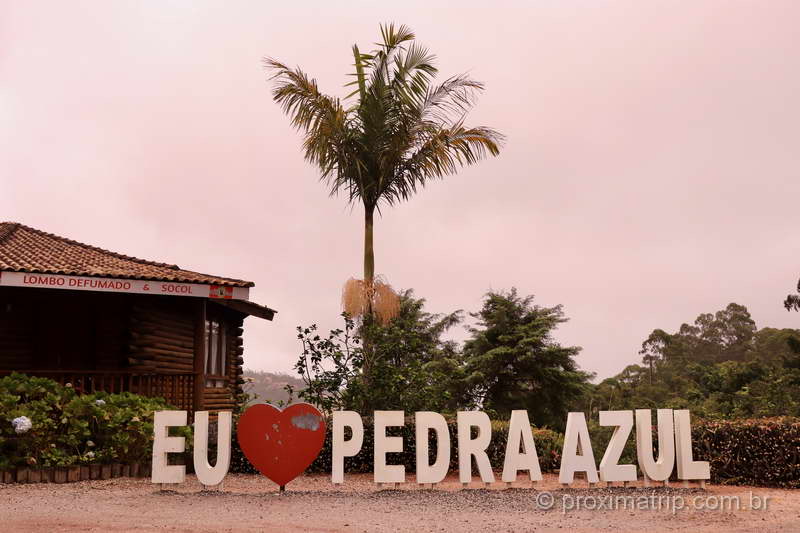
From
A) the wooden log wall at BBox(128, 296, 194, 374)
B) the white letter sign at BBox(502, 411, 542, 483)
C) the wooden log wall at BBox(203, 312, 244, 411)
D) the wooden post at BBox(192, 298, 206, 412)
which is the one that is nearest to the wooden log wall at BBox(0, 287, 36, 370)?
the wooden log wall at BBox(128, 296, 194, 374)

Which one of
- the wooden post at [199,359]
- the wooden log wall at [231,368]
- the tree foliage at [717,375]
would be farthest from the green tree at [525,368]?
the wooden post at [199,359]

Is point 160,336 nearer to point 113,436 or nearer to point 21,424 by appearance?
point 113,436

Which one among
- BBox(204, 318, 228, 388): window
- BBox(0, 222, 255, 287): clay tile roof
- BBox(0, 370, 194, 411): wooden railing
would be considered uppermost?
BBox(0, 222, 255, 287): clay tile roof

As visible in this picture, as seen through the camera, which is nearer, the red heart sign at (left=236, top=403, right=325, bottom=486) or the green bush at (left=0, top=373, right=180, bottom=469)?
the red heart sign at (left=236, top=403, right=325, bottom=486)

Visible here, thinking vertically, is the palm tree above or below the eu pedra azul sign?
above

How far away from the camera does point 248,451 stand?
10.8 meters

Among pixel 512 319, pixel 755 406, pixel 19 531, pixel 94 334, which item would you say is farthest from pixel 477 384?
pixel 19 531

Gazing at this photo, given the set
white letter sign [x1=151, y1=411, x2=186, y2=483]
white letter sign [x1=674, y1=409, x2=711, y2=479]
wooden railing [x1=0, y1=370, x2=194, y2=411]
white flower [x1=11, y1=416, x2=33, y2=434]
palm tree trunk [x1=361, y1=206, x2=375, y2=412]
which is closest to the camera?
white letter sign [x1=151, y1=411, x2=186, y2=483]

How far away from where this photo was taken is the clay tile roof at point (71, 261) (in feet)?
48.2

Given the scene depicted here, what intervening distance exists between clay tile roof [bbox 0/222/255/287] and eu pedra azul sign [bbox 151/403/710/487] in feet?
14.7

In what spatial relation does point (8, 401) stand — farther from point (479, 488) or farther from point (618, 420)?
point (618, 420)

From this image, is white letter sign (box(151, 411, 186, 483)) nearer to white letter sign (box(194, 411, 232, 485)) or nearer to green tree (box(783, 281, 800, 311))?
white letter sign (box(194, 411, 232, 485))

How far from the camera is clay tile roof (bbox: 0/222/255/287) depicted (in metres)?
14.7

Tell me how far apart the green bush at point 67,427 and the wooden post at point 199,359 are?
2.45 m
